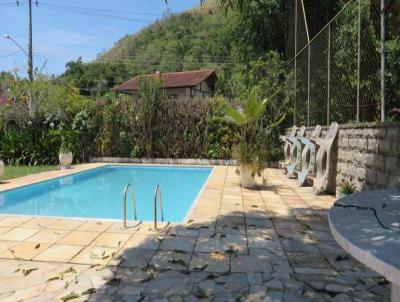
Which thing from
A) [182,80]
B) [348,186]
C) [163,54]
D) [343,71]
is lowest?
[348,186]

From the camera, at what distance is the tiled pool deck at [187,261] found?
115 inches

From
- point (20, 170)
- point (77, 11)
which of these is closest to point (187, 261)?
point (20, 170)

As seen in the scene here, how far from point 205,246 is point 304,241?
1.14 meters

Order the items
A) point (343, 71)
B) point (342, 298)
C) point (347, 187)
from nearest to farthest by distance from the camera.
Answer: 1. point (342, 298)
2. point (347, 187)
3. point (343, 71)

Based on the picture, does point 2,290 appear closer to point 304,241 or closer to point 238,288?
point 238,288

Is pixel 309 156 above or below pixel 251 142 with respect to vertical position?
below

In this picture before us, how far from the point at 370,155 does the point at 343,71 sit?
A: 8.28ft

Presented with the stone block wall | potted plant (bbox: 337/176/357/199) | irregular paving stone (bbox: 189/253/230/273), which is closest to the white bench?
irregular paving stone (bbox: 189/253/230/273)

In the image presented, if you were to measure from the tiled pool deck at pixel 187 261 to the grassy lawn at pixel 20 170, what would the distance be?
16.0 ft

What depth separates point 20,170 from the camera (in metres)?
10.8

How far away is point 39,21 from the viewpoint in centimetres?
2264

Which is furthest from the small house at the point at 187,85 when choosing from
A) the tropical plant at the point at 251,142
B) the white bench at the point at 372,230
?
the white bench at the point at 372,230

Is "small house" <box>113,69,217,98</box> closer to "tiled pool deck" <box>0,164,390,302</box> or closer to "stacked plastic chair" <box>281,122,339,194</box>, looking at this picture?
"stacked plastic chair" <box>281,122,339,194</box>

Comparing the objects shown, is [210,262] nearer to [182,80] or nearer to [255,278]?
[255,278]
